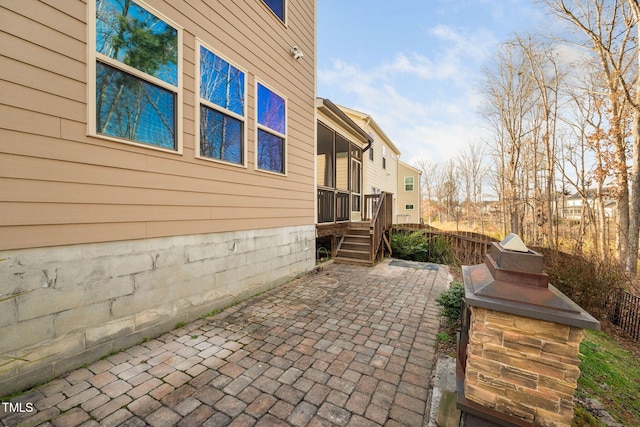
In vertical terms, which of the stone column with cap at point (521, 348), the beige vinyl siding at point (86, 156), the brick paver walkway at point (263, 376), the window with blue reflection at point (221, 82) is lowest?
the brick paver walkway at point (263, 376)

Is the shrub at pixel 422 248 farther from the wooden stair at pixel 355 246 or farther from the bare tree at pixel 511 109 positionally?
the bare tree at pixel 511 109

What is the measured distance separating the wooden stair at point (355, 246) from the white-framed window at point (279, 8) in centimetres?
561

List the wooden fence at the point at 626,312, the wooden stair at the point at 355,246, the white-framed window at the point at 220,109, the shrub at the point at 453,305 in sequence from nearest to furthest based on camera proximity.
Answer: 1. the shrub at the point at 453,305
2. the white-framed window at the point at 220,109
3. the wooden fence at the point at 626,312
4. the wooden stair at the point at 355,246

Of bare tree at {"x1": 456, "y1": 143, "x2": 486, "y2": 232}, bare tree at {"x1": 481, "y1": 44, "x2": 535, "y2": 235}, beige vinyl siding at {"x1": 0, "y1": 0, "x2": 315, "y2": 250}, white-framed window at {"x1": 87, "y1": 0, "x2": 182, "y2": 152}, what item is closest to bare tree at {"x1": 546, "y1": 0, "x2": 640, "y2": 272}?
bare tree at {"x1": 481, "y1": 44, "x2": 535, "y2": 235}

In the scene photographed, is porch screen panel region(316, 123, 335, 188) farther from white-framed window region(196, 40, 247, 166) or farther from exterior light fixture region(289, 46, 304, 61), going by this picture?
white-framed window region(196, 40, 247, 166)

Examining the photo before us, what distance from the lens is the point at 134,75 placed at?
9.14ft

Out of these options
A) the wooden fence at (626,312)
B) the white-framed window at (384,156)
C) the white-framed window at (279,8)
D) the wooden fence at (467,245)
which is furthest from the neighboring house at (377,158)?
the wooden fence at (626,312)

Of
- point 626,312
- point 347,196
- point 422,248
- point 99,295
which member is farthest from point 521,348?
point 422,248

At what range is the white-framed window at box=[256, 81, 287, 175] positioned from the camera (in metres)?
4.66

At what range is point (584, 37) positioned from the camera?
328 inches

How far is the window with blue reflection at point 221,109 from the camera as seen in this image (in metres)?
3.63

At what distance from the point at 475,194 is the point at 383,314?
2213cm

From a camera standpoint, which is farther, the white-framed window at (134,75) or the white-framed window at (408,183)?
the white-framed window at (408,183)

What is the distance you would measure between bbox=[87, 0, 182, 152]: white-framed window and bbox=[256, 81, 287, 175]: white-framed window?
5.10 feet
